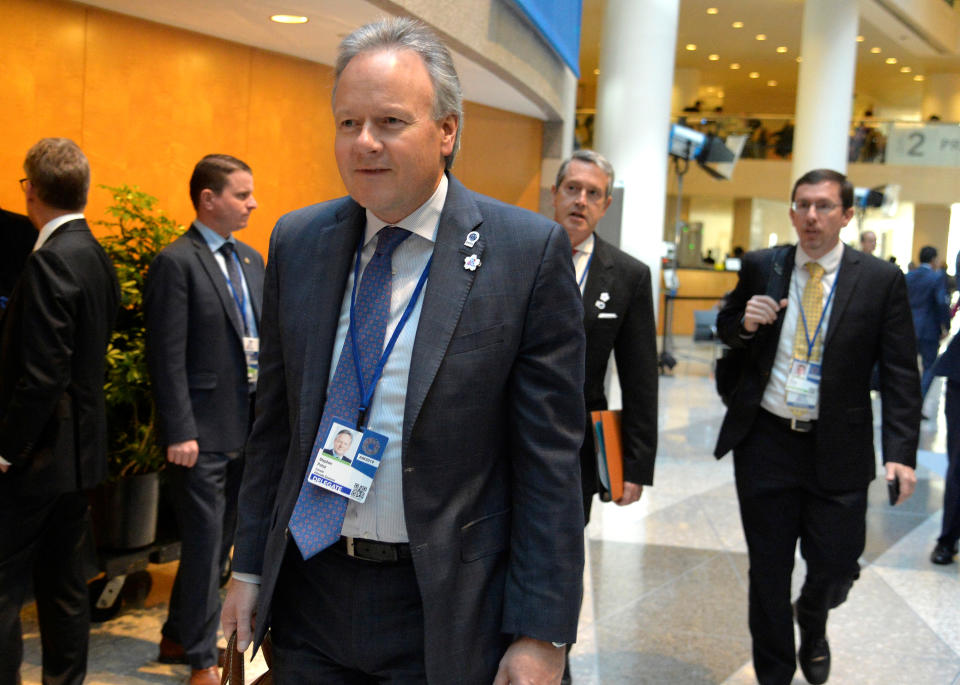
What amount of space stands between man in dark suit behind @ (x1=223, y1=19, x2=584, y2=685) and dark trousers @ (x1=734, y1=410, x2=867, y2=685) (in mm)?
1987

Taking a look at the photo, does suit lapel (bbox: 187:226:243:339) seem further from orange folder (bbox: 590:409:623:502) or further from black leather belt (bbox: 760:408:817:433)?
black leather belt (bbox: 760:408:817:433)

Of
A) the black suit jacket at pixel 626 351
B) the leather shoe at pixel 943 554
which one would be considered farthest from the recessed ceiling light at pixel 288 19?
the leather shoe at pixel 943 554

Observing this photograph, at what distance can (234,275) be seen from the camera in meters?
3.78

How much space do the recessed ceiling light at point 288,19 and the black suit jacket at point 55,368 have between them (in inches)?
98.7

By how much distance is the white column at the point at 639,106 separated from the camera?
38.0ft

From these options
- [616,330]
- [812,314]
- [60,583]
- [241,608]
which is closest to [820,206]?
[812,314]

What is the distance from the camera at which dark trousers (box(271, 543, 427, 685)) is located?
1668mm

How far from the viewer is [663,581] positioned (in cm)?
503

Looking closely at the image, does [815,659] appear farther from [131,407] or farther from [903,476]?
[131,407]

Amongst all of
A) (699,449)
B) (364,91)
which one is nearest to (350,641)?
(364,91)

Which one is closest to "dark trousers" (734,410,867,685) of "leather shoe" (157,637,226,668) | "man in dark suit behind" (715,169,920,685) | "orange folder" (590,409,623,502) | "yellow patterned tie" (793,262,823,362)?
"man in dark suit behind" (715,169,920,685)

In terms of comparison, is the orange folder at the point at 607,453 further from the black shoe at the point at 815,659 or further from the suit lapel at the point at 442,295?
the suit lapel at the point at 442,295

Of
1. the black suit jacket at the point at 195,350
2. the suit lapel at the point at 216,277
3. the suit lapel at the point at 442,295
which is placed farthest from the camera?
the suit lapel at the point at 216,277

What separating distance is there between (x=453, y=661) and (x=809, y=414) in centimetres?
220
